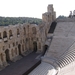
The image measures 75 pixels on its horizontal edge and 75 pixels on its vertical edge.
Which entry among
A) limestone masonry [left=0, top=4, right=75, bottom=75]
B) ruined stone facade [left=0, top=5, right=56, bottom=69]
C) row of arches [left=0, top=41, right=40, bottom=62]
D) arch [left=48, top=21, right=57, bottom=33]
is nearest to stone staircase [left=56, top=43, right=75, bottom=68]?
limestone masonry [left=0, top=4, right=75, bottom=75]

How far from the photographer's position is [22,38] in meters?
27.5

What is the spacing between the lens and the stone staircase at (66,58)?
20.2 metres

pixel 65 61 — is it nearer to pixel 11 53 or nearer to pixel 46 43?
pixel 46 43

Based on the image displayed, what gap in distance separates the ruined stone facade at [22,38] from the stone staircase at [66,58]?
6831 mm

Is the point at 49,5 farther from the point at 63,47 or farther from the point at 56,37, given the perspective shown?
the point at 63,47

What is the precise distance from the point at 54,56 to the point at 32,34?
7848 millimetres

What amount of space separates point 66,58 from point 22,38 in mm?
9865

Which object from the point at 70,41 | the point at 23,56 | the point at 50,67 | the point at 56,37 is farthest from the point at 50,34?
the point at 50,67

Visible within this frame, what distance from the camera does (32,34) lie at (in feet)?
96.3

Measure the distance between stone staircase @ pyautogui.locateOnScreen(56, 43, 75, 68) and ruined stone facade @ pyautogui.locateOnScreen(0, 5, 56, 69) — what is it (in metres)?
6.83

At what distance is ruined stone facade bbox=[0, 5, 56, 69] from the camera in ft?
75.6

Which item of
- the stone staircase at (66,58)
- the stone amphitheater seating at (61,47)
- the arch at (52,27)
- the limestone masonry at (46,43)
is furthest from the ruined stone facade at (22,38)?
the stone staircase at (66,58)

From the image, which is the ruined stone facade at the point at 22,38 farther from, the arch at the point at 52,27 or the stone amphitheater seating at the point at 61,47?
the stone amphitheater seating at the point at 61,47

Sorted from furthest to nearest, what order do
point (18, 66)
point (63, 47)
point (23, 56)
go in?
point (23, 56)
point (63, 47)
point (18, 66)
